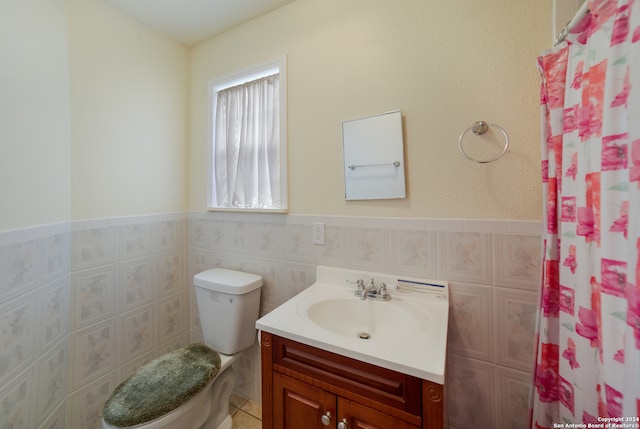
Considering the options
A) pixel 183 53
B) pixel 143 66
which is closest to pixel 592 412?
pixel 143 66

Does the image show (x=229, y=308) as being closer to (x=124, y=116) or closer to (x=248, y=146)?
(x=248, y=146)

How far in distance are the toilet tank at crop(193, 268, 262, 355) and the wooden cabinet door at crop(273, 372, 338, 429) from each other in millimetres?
581

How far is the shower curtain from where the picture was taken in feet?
1.62

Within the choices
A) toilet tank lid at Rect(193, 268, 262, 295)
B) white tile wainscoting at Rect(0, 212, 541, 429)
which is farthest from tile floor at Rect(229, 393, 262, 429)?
toilet tank lid at Rect(193, 268, 262, 295)

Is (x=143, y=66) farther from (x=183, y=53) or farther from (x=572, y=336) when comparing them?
(x=572, y=336)

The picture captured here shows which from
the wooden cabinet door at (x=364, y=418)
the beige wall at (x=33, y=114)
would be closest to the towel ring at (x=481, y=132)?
the wooden cabinet door at (x=364, y=418)

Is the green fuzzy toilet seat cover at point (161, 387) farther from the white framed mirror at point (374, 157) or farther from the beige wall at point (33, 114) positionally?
the white framed mirror at point (374, 157)

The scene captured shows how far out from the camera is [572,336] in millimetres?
725

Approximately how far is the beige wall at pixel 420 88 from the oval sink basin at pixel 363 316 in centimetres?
43

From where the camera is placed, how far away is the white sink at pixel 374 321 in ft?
2.44

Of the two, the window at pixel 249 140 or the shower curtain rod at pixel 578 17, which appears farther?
the window at pixel 249 140

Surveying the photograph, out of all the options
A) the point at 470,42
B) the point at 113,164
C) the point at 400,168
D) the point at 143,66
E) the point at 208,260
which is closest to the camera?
the point at 470,42

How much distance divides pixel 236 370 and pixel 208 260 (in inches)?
30.8

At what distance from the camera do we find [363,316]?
1142 millimetres
